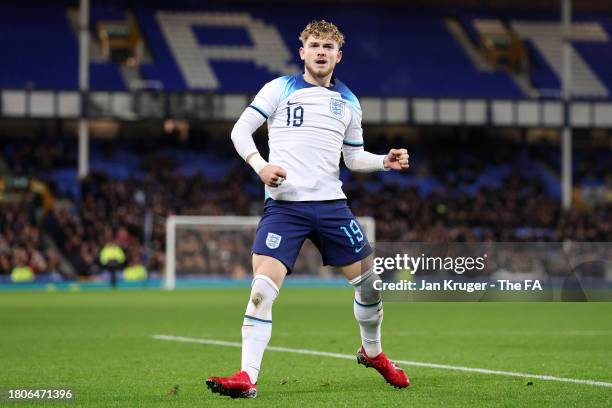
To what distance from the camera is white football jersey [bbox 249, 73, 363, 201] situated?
7.68 meters

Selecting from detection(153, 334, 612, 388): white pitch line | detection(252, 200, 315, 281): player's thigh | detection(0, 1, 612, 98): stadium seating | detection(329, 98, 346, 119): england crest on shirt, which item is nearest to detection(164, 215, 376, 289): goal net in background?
detection(0, 1, 612, 98): stadium seating

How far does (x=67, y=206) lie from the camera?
39.2 meters

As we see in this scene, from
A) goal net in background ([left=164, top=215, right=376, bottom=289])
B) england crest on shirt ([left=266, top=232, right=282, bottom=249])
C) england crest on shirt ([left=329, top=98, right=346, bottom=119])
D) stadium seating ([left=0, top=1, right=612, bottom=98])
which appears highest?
stadium seating ([left=0, top=1, right=612, bottom=98])

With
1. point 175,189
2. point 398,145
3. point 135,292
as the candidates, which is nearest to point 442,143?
point 398,145

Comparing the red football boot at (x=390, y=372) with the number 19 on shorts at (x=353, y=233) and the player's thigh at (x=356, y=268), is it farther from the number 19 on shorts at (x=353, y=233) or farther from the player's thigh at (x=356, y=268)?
the number 19 on shorts at (x=353, y=233)

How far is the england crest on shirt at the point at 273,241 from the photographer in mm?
7514

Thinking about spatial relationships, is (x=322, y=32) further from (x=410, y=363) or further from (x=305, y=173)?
(x=410, y=363)

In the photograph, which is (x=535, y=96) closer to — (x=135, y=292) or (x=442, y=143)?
(x=442, y=143)

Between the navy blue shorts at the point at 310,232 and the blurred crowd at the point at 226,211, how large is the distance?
81.5ft

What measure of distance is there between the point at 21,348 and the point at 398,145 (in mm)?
35009

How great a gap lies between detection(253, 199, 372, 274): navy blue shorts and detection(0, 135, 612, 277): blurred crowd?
81.5 feet

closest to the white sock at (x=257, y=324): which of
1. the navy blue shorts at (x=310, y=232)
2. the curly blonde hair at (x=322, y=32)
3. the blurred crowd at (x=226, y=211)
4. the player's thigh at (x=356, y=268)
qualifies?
the navy blue shorts at (x=310, y=232)

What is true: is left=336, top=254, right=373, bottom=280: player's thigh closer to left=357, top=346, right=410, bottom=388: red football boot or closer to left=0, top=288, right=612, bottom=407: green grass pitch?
left=357, top=346, right=410, bottom=388: red football boot

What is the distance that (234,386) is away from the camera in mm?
7133
